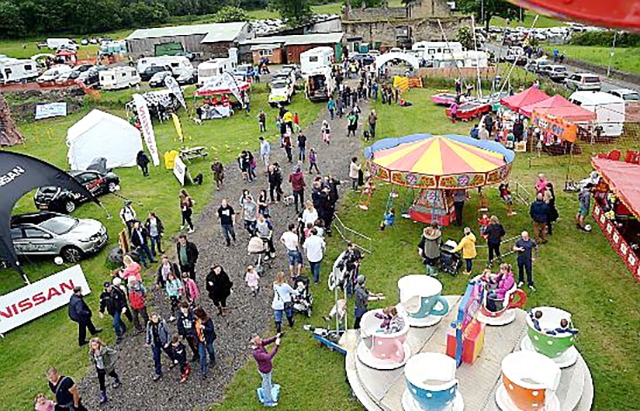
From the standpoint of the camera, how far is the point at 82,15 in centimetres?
7962

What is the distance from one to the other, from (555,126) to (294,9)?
54.7 m

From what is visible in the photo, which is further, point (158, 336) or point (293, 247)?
point (293, 247)

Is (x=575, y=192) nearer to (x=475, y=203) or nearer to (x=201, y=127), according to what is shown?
(x=475, y=203)

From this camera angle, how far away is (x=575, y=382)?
26.7 feet

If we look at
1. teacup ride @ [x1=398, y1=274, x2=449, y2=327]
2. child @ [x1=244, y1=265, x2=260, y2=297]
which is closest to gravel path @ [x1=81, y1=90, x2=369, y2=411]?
child @ [x1=244, y1=265, x2=260, y2=297]

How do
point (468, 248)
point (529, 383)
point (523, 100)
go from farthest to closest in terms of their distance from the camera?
point (523, 100) < point (468, 248) < point (529, 383)

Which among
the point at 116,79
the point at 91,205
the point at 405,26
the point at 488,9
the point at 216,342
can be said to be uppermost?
the point at 488,9

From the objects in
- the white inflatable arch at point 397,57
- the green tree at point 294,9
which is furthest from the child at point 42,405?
the green tree at point 294,9

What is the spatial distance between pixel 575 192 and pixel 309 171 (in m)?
8.94

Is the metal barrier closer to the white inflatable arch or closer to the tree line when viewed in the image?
the white inflatable arch

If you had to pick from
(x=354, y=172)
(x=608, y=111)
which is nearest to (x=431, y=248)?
(x=354, y=172)

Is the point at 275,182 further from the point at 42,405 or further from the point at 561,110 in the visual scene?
the point at 561,110

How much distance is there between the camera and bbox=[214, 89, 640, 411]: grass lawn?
8875 mm

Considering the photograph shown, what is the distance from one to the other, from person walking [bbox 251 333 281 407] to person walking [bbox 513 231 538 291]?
571 cm
